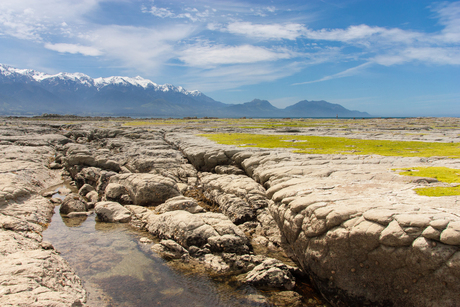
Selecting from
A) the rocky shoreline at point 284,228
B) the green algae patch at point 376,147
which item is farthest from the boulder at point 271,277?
the green algae patch at point 376,147

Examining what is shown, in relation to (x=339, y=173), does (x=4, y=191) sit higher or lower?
lower

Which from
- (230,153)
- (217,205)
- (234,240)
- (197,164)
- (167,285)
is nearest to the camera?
(167,285)

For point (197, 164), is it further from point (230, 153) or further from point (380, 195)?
point (380, 195)

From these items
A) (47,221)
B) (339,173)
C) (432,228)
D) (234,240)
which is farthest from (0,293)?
(339,173)

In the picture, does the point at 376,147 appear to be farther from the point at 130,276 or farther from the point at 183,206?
the point at 130,276

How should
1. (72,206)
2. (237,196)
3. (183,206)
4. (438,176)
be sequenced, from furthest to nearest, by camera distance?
1. (72,206)
2. (237,196)
3. (183,206)
4. (438,176)

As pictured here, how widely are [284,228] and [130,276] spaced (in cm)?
773

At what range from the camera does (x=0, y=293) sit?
7.77 metres

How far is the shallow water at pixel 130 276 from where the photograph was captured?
1001 cm

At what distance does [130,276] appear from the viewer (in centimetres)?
1152

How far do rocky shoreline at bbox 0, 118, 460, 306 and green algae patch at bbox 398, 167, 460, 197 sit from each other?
65cm

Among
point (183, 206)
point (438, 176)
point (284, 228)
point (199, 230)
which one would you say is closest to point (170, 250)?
point (199, 230)

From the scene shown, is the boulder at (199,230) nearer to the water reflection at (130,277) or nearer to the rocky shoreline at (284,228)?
the rocky shoreline at (284,228)

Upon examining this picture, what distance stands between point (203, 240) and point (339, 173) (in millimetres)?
9543
